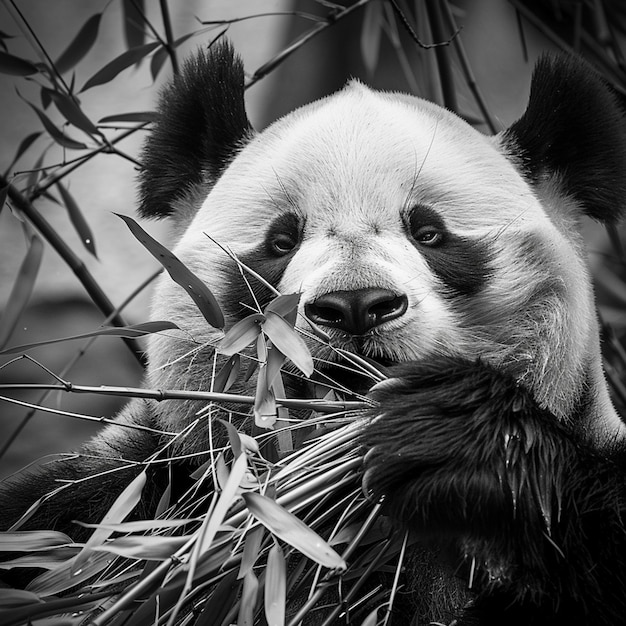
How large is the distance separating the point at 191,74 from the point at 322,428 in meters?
1.20

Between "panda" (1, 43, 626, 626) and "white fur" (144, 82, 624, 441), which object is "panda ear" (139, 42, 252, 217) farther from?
"white fur" (144, 82, 624, 441)

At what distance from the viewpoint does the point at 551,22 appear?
213 inches

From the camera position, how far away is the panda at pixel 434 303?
5.02 ft

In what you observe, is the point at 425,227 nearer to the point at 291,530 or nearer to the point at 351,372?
the point at 351,372

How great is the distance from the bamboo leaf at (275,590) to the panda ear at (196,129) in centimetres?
132

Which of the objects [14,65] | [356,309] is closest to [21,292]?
[14,65]

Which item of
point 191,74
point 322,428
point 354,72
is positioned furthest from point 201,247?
point 354,72

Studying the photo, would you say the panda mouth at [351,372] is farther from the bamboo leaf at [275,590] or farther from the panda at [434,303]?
the bamboo leaf at [275,590]

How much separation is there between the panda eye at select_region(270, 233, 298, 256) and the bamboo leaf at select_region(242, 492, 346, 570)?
2.72 ft

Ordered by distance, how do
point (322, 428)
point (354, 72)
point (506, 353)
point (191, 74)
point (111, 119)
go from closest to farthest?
point (322, 428) → point (506, 353) → point (191, 74) → point (111, 119) → point (354, 72)

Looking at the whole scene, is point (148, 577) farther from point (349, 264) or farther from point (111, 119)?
point (111, 119)

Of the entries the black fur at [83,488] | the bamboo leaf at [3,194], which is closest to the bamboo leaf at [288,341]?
the black fur at [83,488]

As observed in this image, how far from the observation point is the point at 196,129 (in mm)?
2531

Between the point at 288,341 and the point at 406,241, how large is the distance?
0.56 metres
